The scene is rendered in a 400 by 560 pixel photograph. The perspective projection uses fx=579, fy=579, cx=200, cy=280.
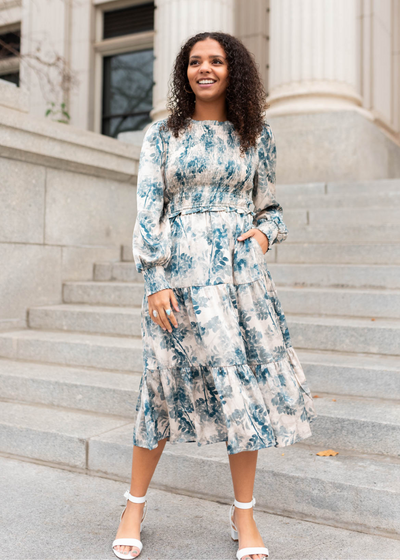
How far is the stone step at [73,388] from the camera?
3.92m

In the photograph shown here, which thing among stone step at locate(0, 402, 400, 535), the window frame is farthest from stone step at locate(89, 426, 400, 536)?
the window frame

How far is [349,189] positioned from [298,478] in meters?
4.24

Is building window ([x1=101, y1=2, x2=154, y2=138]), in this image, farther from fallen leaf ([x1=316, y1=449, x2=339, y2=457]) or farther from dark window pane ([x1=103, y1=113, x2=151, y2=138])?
fallen leaf ([x1=316, y1=449, x2=339, y2=457])

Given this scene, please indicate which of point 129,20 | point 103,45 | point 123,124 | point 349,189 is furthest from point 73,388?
point 129,20

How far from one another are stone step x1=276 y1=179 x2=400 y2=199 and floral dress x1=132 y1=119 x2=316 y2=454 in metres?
3.82

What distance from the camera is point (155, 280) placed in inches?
94.5

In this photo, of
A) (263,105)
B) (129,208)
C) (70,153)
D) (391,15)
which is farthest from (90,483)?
(391,15)

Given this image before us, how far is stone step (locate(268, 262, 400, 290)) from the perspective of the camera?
15.0 feet

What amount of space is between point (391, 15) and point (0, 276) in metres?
8.51

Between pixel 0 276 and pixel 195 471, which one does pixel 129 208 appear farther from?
pixel 195 471

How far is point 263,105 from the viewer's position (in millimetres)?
2605

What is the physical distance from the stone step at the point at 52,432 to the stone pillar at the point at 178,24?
5966 millimetres

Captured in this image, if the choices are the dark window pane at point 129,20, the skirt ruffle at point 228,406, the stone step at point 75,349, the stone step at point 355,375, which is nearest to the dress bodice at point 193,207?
the skirt ruffle at point 228,406

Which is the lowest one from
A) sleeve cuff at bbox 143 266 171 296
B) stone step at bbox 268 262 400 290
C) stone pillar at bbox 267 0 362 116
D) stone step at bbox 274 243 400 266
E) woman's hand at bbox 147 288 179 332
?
woman's hand at bbox 147 288 179 332
